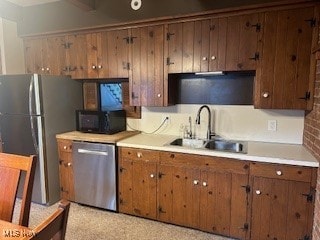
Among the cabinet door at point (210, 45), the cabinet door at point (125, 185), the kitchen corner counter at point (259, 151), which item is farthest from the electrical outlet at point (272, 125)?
the cabinet door at point (125, 185)

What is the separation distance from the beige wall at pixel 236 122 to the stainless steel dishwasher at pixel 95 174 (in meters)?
0.73

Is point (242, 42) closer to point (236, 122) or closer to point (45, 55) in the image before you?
point (236, 122)

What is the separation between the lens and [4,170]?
1471mm

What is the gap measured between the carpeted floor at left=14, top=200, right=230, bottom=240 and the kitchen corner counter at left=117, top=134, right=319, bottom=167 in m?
0.86

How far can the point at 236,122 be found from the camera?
2.74 meters

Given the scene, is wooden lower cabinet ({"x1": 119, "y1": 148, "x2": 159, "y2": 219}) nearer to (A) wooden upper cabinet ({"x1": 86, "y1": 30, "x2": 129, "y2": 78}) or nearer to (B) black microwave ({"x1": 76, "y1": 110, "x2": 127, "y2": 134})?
(B) black microwave ({"x1": 76, "y1": 110, "x2": 127, "y2": 134})

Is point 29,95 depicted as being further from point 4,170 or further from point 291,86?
point 291,86

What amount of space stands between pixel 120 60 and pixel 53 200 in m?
2.02

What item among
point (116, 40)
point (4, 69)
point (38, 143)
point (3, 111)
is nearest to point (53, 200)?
point (38, 143)

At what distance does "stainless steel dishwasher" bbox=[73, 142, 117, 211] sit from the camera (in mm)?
2688

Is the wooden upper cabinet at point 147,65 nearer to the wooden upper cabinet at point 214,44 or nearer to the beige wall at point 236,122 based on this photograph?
the wooden upper cabinet at point 214,44

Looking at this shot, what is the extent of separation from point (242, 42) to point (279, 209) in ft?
5.27

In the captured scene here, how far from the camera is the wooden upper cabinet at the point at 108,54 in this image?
2.81 metres

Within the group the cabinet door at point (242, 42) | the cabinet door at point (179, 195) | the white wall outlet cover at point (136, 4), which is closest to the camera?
the cabinet door at point (242, 42)
